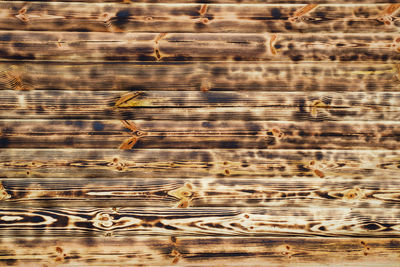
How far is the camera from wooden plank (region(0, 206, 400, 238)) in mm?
1637

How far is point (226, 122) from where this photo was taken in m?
1.65

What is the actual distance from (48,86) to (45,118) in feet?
0.69

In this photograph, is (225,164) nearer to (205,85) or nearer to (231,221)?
(231,221)

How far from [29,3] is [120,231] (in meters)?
1.64

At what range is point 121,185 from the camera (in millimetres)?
1644

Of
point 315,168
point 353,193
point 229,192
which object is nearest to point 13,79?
point 229,192

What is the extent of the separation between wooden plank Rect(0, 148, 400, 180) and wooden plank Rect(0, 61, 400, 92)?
1.39ft

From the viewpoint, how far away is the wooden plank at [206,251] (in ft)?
5.30

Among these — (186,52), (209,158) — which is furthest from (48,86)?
(209,158)

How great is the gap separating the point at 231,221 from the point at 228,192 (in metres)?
0.20

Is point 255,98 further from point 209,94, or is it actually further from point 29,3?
point 29,3

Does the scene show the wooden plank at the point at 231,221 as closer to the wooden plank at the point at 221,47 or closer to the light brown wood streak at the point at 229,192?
the light brown wood streak at the point at 229,192

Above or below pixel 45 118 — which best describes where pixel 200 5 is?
above

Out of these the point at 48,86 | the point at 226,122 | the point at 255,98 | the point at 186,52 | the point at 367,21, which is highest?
the point at 367,21
